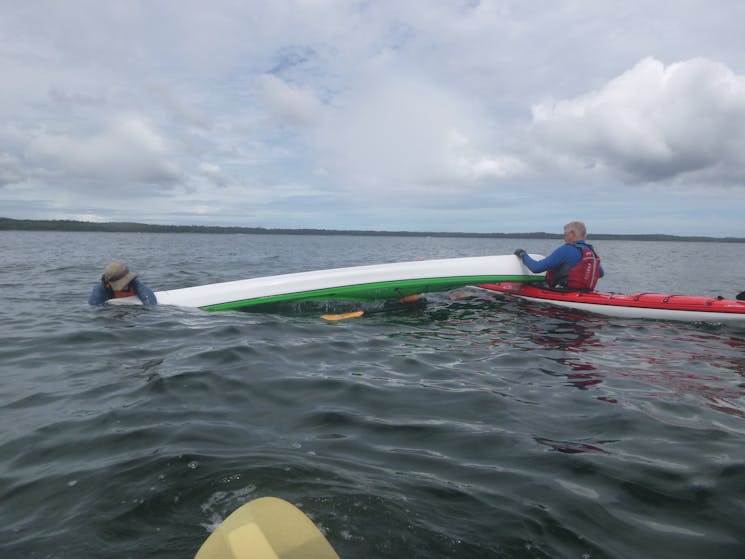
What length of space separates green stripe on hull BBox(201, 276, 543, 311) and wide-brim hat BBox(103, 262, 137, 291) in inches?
52.4

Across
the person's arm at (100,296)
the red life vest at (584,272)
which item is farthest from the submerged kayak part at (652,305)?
the person's arm at (100,296)

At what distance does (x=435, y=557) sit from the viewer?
210 centimetres

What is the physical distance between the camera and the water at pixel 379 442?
229cm

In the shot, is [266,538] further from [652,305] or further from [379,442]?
[652,305]

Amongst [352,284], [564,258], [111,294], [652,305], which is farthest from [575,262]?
[111,294]

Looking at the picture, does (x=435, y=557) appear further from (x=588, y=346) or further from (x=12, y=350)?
(x=12, y=350)

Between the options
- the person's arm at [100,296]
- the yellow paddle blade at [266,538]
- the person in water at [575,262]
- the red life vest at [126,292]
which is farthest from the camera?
the person in water at [575,262]

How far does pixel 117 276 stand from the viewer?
787 centimetres

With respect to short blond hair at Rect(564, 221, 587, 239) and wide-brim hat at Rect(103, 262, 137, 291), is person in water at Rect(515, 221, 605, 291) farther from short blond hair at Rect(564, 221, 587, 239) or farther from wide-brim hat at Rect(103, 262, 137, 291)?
wide-brim hat at Rect(103, 262, 137, 291)

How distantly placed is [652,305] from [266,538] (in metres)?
8.32

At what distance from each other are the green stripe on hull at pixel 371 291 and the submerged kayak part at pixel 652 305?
0.92 metres

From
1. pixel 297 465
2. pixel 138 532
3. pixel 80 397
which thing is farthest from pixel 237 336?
pixel 138 532

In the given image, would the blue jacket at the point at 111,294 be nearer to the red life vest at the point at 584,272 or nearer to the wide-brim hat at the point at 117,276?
the wide-brim hat at the point at 117,276

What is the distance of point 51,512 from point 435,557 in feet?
6.32
